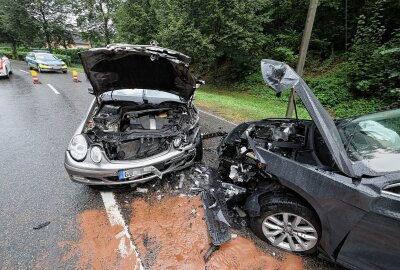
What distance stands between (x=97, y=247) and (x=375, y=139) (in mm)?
3125

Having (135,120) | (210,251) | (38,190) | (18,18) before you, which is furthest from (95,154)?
(18,18)

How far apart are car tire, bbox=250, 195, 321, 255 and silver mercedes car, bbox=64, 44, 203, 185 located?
1.34 meters

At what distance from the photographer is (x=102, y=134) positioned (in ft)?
10.4

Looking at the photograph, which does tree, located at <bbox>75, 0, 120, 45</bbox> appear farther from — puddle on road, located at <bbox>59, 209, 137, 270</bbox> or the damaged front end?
puddle on road, located at <bbox>59, 209, 137, 270</bbox>

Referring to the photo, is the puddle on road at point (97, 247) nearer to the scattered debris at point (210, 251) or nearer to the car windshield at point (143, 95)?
the scattered debris at point (210, 251)

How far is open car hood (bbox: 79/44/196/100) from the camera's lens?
10.3 feet

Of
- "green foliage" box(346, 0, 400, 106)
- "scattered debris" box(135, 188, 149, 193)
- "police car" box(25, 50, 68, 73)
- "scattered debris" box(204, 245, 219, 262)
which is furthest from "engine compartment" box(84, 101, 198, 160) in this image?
"police car" box(25, 50, 68, 73)

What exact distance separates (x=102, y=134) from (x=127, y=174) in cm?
80

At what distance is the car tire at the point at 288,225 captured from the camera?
2.18 m

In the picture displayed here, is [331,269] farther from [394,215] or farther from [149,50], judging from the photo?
[149,50]

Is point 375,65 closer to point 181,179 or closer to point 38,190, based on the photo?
point 181,179

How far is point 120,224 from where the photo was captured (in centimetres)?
268

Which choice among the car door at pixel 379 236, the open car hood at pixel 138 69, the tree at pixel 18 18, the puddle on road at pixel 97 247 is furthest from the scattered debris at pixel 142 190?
the tree at pixel 18 18

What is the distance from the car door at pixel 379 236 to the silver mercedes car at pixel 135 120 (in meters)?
2.11
